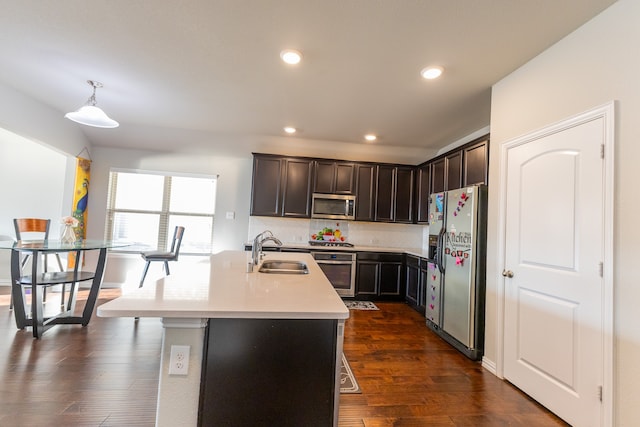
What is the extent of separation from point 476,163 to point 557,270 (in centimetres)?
145

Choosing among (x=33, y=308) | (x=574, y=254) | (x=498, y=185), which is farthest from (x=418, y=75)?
(x=33, y=308)

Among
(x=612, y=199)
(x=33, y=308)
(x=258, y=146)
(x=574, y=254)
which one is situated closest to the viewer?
(x=612, y=199)

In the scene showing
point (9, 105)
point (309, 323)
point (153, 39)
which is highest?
point (153, 39)

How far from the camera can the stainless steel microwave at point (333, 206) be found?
15.2 feet

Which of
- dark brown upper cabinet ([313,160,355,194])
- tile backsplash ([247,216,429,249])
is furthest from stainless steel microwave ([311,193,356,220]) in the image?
tile backsplash ([247,216,429,249])

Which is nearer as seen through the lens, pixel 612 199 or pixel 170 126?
pixel 612 199

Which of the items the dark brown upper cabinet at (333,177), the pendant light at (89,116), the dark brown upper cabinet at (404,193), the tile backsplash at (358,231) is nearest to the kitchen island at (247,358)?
the pendant light at (89,116)

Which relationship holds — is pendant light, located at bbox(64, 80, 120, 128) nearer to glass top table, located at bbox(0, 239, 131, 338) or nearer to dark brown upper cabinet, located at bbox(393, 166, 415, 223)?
glass top table, located at bbox(0, 239, 131, 338)

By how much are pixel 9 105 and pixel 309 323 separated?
4.22m

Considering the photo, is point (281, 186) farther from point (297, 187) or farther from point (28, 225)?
point (28, 225)

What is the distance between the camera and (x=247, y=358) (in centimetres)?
Answer: 118

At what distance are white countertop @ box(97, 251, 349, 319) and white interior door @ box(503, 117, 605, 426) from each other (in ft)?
5.22

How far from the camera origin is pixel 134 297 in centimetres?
118

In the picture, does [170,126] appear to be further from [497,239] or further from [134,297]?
[497,239]
